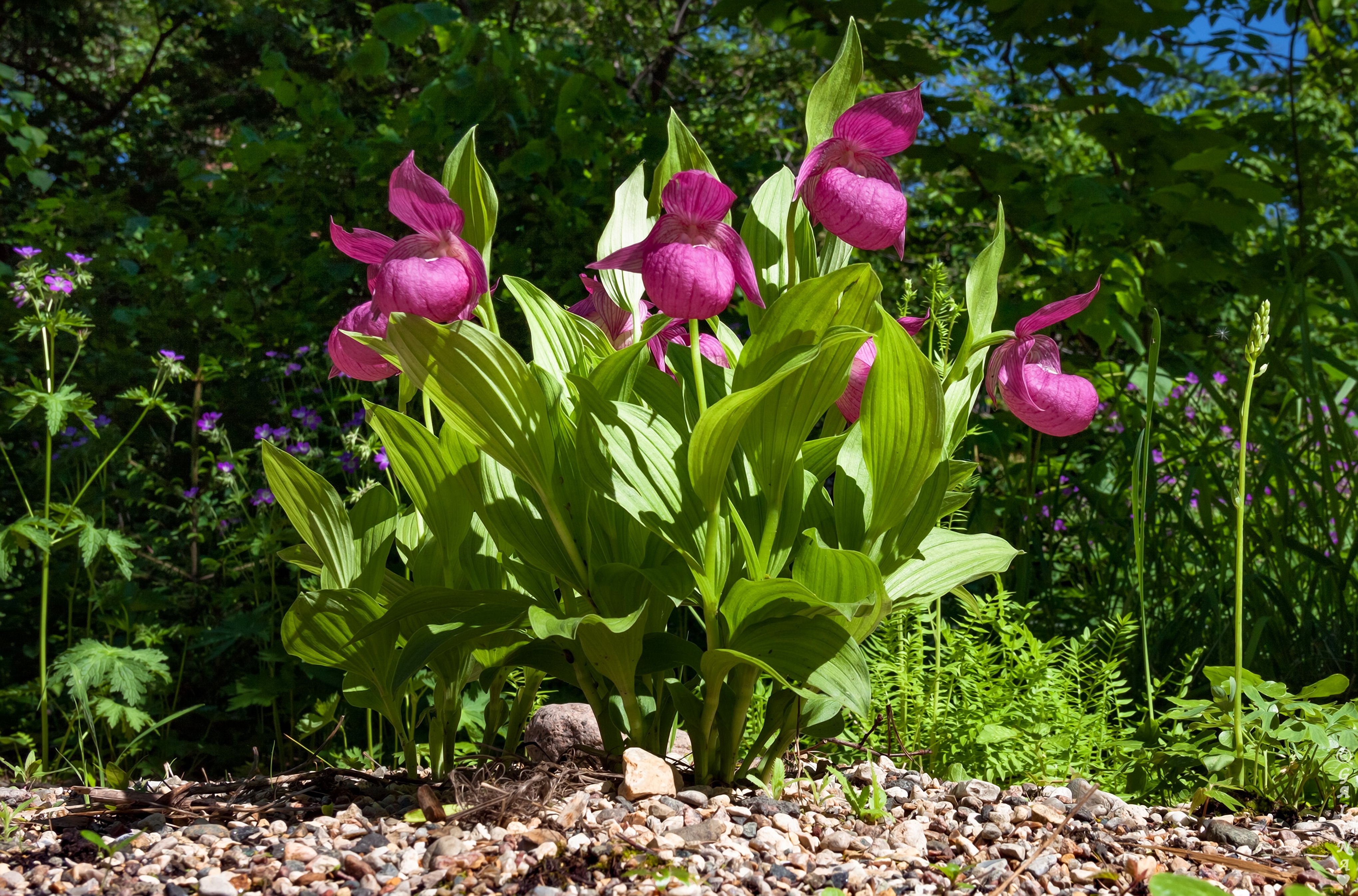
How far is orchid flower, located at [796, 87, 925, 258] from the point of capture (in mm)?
1201

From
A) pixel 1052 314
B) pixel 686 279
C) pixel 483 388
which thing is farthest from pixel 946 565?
pixel 483 388

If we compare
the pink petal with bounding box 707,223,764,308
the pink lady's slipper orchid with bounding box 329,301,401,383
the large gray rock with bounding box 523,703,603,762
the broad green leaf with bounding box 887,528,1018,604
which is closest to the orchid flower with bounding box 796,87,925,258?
the pink petal with bounding box 707,223,764,308

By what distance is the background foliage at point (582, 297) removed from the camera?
2408mm

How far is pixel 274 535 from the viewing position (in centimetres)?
235

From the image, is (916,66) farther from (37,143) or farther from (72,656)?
(37,143)

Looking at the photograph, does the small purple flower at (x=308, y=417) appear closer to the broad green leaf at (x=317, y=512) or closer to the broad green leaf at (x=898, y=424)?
the broad green leaf at (x=317, y=512)

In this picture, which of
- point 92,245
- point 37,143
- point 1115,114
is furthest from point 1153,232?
point 37,143

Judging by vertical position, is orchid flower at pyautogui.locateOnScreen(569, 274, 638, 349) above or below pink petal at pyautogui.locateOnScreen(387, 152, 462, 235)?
below

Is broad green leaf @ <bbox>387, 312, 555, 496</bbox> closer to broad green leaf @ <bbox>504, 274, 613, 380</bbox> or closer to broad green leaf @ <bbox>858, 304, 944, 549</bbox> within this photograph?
broad green leaf @ <bbox>504, 274, 613, 380</bbox>

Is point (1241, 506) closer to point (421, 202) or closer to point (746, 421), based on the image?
point (746, 421)

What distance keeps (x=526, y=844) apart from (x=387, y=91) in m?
5.49

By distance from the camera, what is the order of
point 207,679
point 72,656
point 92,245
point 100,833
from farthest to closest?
point 92,245
point 207,679
point 72,656
point 100,833

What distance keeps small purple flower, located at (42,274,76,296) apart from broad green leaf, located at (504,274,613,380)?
59.5 inches

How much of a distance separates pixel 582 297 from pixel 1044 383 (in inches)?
75.5
